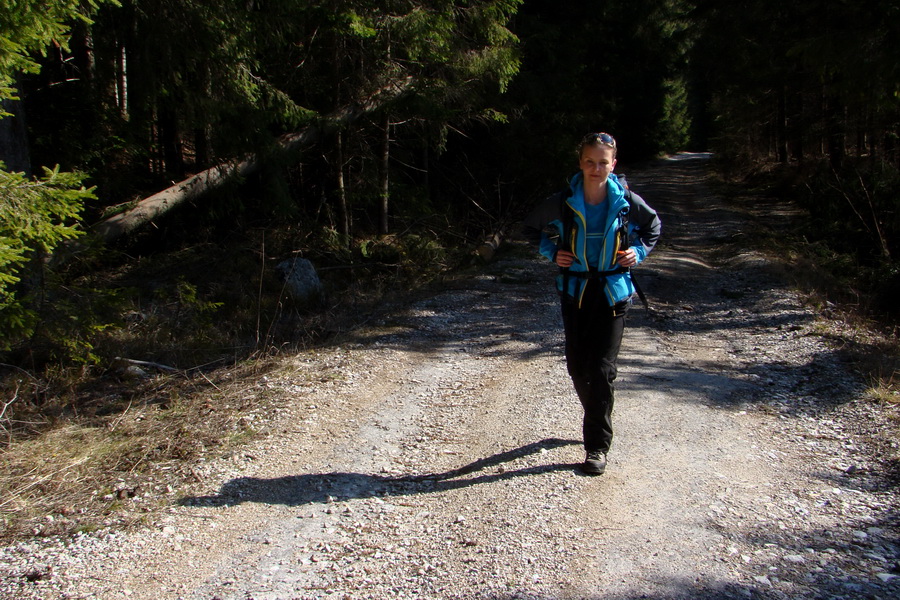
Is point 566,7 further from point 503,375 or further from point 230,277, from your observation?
point 503,375

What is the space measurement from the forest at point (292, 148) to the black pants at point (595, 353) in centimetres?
350

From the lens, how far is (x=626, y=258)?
3.99 m

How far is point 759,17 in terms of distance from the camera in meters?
17.6

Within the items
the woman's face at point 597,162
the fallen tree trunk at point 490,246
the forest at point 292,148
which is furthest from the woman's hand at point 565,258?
the fallen tree trunk at point 490,246

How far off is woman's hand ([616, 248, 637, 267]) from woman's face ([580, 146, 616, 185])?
17.7 inches

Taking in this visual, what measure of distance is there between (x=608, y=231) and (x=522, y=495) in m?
1.69

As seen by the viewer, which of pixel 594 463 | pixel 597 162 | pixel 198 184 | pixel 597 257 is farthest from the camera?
pixel 198 184

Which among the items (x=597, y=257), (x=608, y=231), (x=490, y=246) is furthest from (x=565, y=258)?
(x=490, y=246)

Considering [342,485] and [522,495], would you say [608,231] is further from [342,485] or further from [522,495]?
[342,485]

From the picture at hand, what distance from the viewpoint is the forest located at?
21.7ft

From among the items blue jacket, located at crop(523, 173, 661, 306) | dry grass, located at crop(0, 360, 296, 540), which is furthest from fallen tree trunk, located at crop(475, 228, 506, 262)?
blue jacket, located at crop(523, 173, 661, 306)

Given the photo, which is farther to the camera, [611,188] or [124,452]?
[124,452]

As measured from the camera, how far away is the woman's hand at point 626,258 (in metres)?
3.99

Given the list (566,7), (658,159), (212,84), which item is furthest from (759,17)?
(658,159)
